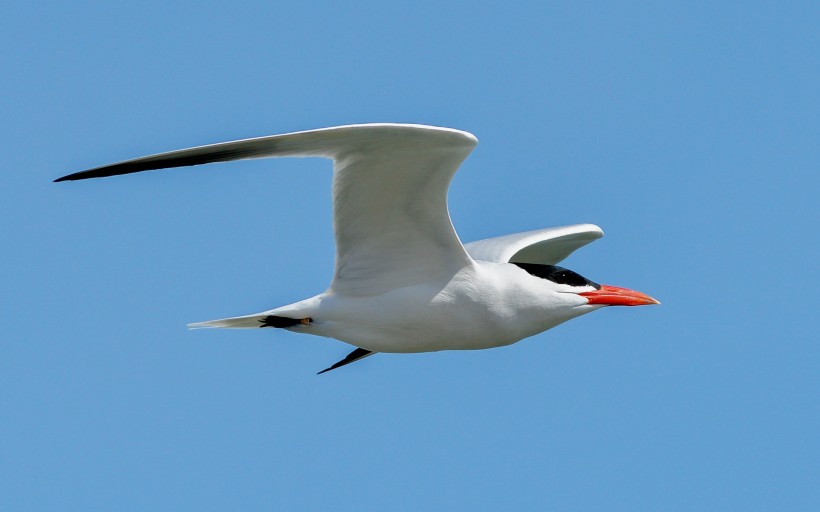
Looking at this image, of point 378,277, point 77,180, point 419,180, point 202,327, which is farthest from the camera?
point 202,327

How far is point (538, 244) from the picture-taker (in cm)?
1106

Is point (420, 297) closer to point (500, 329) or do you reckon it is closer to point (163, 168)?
point (500, 329)

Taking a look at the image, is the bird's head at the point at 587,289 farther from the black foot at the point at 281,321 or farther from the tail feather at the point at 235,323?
the tail feather at the point at 235,323

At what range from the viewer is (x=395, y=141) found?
311 inches

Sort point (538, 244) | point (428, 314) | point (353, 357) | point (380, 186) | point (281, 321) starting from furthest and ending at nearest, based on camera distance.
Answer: point (538, 244)
point (353, 357)
point (281, 321)
point (428, 314)
point (380, 186)

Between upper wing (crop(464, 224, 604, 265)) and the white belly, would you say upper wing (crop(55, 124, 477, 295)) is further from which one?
upper wing (crop(464, 224, 604, 265))

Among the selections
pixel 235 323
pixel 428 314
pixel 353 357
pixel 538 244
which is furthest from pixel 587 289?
pixel 235 323

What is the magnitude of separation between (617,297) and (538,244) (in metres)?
1.75

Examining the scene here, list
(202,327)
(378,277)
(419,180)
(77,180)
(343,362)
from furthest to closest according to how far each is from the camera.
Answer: (343,362) < (202,327) < (378,277) < (419,180) < (77,180)

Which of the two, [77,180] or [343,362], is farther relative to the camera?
[343,362]

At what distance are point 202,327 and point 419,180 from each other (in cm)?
227

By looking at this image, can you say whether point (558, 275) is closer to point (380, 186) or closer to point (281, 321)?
point (380, 186)

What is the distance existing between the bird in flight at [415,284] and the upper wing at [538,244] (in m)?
1.14

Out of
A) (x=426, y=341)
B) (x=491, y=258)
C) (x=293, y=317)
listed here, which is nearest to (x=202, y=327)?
(x=293, y=317)
